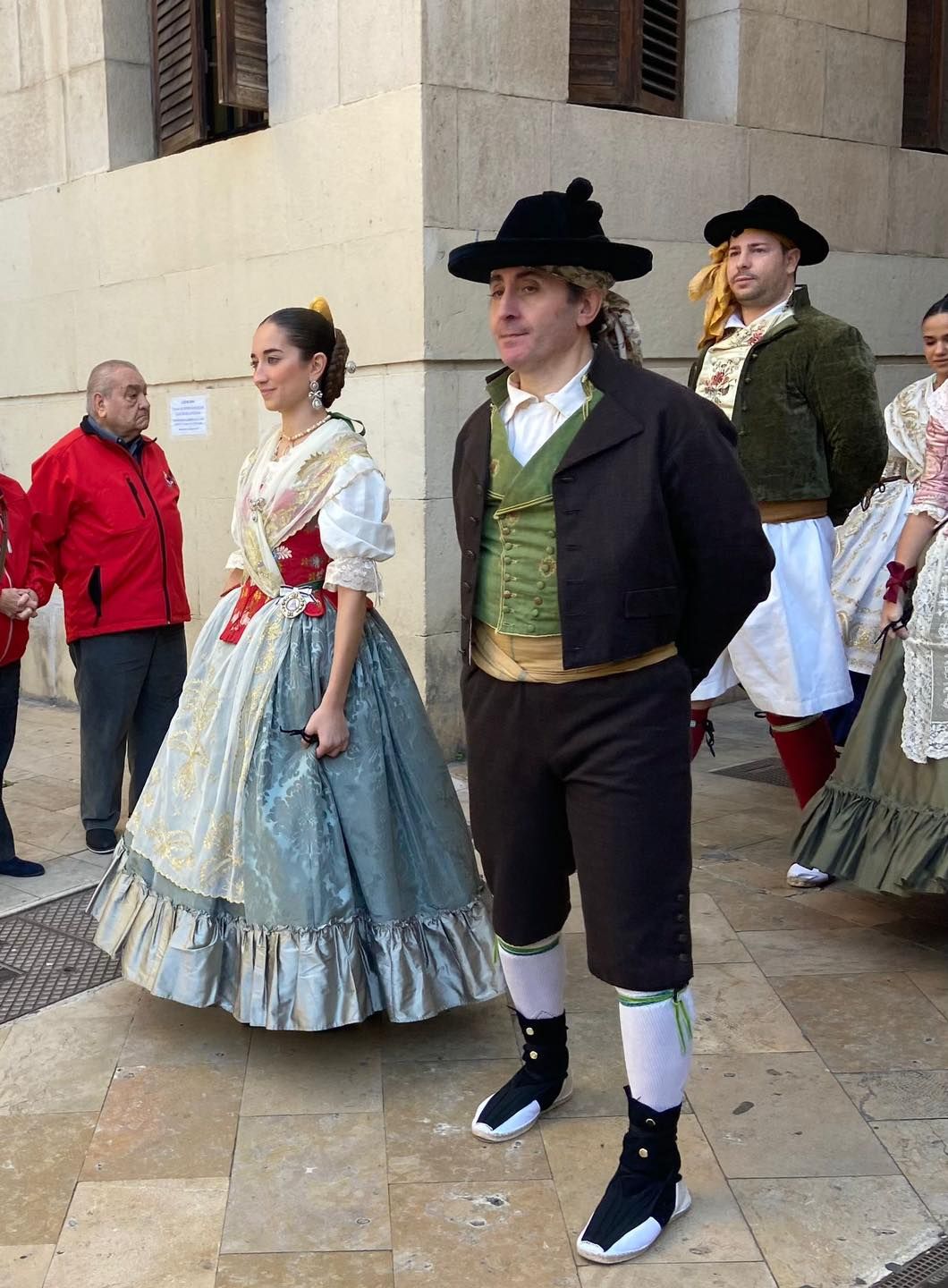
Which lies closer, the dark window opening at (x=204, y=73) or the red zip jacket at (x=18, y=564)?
the red zip jacket at (x=18, y=564)

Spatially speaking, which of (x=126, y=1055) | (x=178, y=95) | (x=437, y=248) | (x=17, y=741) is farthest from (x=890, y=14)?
(x=126, y=1055)

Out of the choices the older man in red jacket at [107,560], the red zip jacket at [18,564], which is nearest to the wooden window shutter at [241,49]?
the older man in red jacket at [107,560]

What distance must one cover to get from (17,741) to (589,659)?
16.5 feet

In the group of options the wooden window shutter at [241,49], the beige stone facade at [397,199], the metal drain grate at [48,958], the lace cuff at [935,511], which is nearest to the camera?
the metal drain grate at [48,958]

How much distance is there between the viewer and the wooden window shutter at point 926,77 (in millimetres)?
7594

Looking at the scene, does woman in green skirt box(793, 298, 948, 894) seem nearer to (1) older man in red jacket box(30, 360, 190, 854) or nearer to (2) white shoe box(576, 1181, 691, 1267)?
(2) white shoe box(576, 1181, 691, 1267)

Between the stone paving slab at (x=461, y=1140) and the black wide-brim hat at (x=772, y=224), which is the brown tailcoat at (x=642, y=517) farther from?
the black wide-brim hat at (x=772, y=224)

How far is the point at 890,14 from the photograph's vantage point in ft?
23.5

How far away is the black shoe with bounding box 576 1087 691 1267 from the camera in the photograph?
256 cm

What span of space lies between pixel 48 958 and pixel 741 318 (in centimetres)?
296

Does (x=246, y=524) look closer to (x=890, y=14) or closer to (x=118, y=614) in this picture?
(x=118, y=614)

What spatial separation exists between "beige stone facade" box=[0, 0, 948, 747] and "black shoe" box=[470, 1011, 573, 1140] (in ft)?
10.1

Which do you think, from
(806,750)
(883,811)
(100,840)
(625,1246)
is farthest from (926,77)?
(625,1246)

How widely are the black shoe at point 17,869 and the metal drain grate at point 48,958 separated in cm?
27
